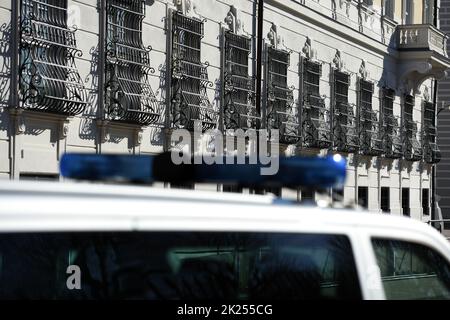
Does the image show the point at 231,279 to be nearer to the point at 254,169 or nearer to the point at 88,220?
the point at 254,169

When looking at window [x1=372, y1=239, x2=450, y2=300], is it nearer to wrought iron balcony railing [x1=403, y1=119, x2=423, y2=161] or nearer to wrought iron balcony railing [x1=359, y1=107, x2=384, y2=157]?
wrought iron balcony railing [x1=359, y1=107, x2=384, y2=157]

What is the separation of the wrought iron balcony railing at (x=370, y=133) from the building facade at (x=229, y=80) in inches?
2.2

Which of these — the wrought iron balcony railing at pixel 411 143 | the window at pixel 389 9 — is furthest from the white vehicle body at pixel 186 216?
the wrought iron balcony railing at pixel 411 143

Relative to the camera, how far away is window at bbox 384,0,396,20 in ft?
95.5

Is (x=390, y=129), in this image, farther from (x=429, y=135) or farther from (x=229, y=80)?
(x=229, y=80)

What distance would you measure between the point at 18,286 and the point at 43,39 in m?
10.8

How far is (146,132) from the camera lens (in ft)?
52.3

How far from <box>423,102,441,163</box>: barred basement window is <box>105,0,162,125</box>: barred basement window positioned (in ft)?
60.0

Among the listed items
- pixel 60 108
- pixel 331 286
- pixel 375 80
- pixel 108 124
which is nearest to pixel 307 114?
pixel 375 80

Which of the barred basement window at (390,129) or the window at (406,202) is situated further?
the window at (406,202)

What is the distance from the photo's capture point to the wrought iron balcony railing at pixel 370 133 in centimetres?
2630

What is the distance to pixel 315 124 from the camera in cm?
2286

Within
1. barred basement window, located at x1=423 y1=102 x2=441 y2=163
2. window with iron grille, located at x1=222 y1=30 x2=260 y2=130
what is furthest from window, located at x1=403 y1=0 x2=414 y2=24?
window with iron grille, located at x1=222 y1=30 x2=260 y2=130

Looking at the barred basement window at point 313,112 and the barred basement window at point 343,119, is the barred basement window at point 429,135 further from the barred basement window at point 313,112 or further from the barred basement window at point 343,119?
the barred basement window at point 313,112
